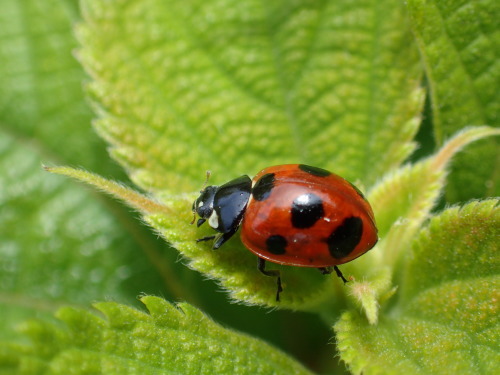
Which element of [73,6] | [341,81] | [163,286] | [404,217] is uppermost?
[73,6]

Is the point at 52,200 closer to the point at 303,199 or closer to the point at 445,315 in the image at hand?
the point at 303,199

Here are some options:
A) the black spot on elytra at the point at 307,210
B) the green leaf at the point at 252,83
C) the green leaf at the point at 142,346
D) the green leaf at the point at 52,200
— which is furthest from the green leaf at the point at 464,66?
the green leaf at the point at 52,200

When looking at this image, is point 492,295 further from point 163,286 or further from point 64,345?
point 163,286

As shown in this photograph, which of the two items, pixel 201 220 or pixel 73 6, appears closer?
pixel 201 220

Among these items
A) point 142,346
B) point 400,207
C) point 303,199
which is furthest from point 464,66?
point 142,346

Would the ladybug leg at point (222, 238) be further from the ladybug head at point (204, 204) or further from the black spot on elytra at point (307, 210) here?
the black spot on elytra at point (307, 210)

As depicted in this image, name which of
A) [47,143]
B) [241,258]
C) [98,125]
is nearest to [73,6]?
[47,143]
